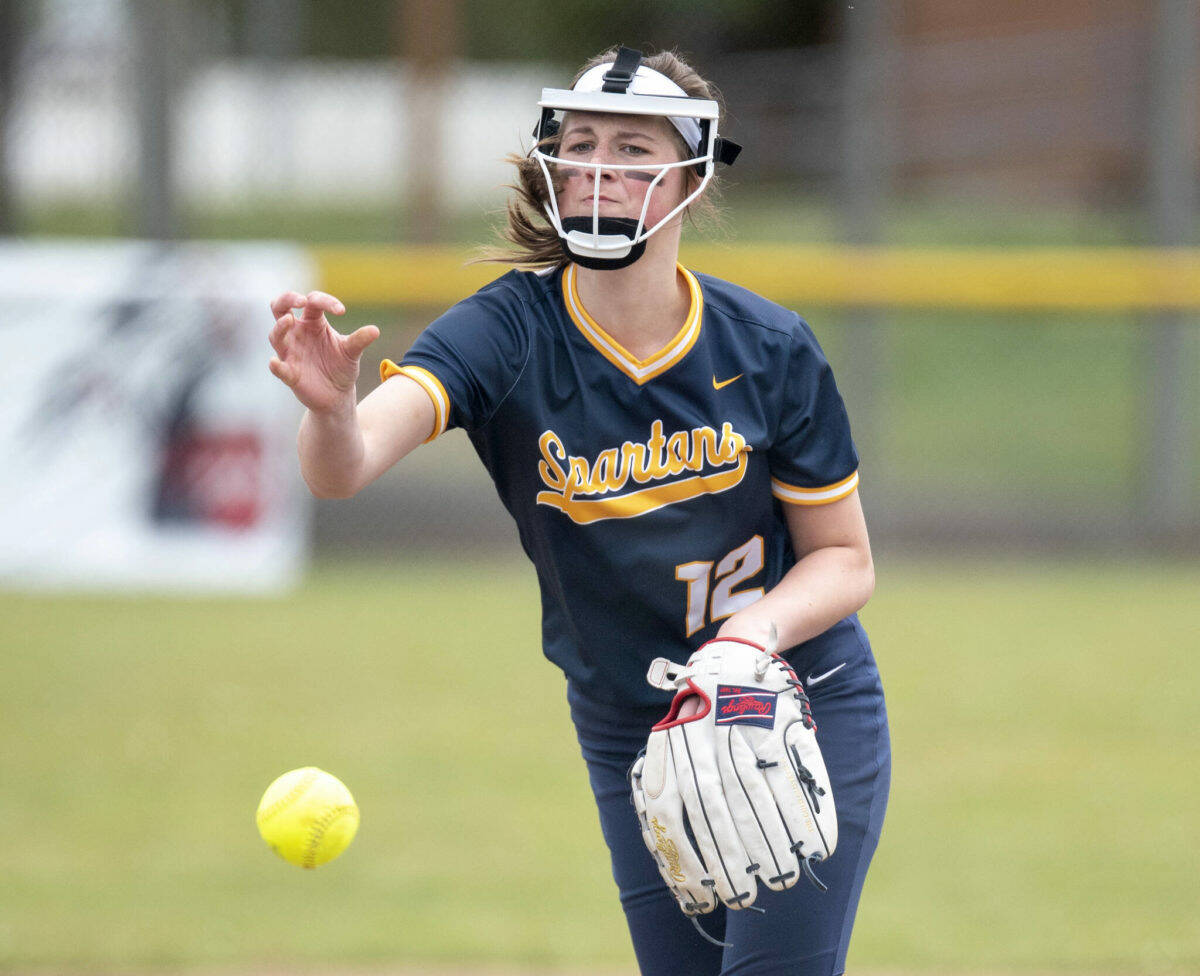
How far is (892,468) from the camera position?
35.5ft

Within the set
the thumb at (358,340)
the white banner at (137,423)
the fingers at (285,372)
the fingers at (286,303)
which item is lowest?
the white banner at (137,423)

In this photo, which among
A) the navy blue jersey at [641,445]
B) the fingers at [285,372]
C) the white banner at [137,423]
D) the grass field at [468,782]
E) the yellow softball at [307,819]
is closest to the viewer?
the fingers at [285,372]

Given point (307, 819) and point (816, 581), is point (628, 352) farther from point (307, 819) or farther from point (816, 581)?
point (307, 819)

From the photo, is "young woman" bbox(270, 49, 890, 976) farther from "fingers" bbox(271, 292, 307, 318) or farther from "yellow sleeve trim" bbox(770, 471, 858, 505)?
"fingers" bbox(271, 292, 307, 318)

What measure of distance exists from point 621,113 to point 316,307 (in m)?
0.62

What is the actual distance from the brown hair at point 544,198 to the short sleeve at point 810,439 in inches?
12.6

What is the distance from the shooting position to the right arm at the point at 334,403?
6.72 feet

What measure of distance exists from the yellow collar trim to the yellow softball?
2.93ft

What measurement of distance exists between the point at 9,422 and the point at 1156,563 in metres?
6.82

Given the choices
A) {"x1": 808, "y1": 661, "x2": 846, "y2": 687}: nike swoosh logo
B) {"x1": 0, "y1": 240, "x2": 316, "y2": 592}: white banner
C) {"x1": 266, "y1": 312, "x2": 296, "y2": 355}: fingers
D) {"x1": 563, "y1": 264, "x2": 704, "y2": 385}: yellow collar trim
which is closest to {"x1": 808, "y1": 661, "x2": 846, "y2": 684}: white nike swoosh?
{"x1": 808, "y1": 661, "x2": 846, "y2": 687}: nike swoosh logo

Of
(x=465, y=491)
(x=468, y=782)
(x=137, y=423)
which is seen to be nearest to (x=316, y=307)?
(x=468, y=782)

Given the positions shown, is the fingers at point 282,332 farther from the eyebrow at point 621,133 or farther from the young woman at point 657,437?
the eyebrow at point 621,133

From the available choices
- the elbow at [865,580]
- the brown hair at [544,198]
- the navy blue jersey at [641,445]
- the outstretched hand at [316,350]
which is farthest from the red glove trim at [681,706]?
the brown hair at [544,198]

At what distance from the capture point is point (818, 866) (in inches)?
95.7
